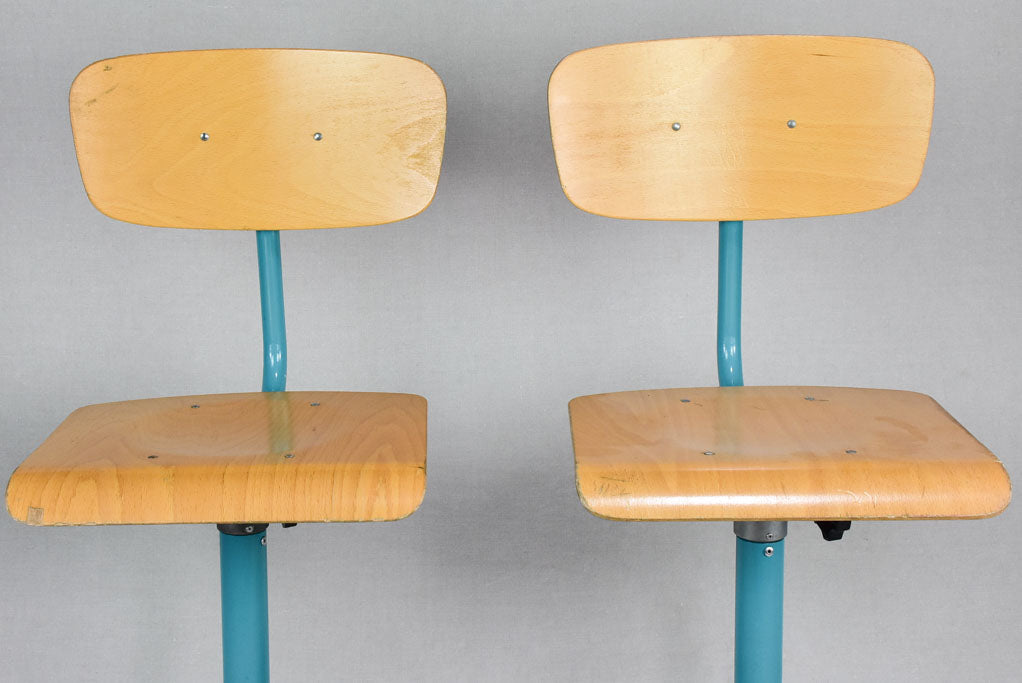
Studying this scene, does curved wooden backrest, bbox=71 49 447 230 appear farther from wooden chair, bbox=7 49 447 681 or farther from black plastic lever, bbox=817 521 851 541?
black plastic lever, bbox=817 521 851 541

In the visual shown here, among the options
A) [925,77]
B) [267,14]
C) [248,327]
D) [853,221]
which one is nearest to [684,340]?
[853,221]

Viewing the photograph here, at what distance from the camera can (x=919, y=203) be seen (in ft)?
4.80

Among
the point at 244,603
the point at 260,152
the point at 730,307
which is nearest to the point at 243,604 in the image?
the point at 244,603

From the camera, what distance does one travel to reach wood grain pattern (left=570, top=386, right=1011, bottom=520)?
0.83 metres

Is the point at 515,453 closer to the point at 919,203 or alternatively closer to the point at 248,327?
the point at 248,327

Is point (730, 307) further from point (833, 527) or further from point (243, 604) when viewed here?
point (243, 604)

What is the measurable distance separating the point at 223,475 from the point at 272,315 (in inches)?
13.5

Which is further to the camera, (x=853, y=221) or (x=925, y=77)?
(x=853, y=221)

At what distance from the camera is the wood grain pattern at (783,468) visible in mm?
831

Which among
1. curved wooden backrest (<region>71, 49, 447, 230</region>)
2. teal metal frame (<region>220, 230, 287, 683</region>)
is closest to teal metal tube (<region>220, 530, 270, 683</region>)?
teal metal frame (<region>220, 230, 287, 683</region>)

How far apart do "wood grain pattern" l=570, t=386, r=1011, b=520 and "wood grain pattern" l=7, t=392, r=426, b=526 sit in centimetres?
16

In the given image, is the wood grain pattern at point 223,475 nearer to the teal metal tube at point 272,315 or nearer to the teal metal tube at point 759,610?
the teal metal tube at point 272,315

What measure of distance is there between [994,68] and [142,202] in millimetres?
1102

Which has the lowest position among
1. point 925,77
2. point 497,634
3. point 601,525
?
point 497,634
